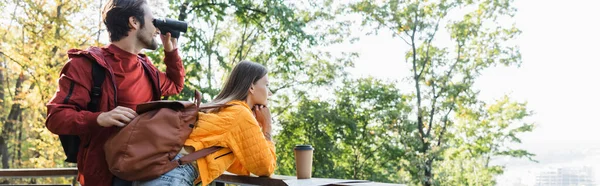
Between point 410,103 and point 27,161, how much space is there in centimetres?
865

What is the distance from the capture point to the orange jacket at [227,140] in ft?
5.02

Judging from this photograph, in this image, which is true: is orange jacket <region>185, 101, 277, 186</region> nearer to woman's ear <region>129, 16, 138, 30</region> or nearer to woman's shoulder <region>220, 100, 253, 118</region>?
woman's shoulder <region>220, 100, 253, 118</region>

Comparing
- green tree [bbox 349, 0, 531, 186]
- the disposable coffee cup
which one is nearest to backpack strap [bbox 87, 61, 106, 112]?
the disposable coffee cup

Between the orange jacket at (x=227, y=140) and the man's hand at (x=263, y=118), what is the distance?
181 mm

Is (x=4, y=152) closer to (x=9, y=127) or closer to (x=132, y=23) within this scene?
(x=9, y=127)

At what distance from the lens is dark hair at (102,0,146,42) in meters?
1.64

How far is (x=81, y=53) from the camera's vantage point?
1.51 metres

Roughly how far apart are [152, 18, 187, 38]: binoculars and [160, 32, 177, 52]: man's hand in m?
0.02

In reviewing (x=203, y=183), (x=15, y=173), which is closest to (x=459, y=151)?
(x=15, y=173)

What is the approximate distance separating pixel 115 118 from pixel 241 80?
0.48m

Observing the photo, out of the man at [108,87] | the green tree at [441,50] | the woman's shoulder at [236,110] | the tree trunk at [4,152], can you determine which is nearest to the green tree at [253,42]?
the green tree at [441,50]

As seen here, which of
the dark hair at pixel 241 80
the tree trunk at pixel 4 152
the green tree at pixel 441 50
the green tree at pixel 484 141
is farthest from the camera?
the green tree at pixel 484 141

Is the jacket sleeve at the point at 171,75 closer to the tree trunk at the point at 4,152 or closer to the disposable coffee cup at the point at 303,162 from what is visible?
the disposable coffee cup at the point at 303,162

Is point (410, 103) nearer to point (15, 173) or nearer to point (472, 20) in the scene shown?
point (472, 20)
